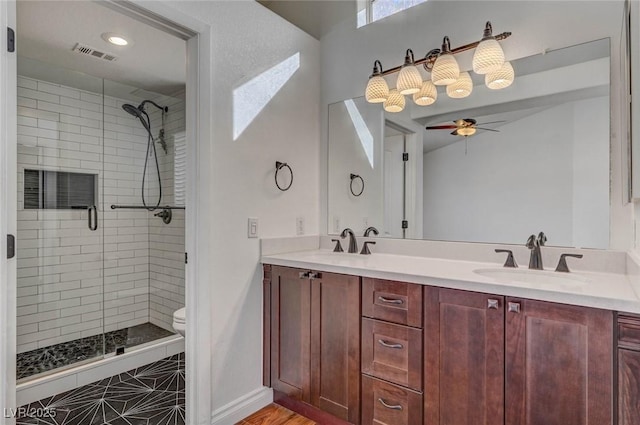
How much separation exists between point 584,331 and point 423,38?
1.81 meters

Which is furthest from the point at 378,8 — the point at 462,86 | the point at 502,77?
the point at 502,77

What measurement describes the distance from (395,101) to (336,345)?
5.03 feet

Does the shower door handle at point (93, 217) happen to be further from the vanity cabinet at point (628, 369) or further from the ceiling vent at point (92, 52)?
the vanity cabinet at point (628, 369)

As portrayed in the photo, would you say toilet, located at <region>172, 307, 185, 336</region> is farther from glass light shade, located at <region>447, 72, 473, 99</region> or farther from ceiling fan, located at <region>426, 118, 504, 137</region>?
glass light shade, located at <region>447, 72, 473, 99</region>

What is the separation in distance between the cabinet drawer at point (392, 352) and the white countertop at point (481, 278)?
24cm

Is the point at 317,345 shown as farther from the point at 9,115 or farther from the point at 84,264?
the point at 84,264

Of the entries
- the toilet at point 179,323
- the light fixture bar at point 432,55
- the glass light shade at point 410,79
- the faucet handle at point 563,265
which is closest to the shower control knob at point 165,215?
the toilet at point 179,323

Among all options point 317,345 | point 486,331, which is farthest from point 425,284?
point 317,345

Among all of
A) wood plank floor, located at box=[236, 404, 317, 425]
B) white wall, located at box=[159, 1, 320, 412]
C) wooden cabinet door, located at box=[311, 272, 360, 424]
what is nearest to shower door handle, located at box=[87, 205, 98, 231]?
white wall, located at box=[159, 1, 320, 412]

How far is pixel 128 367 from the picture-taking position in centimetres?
271

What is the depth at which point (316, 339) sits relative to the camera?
188 centimetres

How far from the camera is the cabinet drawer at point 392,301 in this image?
1.53 meters

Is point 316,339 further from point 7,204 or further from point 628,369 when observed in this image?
point 7,204

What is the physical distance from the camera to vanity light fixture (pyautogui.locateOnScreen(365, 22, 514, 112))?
1.81 meters
